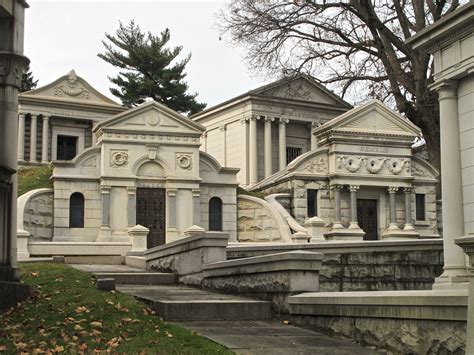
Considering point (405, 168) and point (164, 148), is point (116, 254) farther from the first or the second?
point (405, 168)

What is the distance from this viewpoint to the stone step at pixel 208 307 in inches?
403

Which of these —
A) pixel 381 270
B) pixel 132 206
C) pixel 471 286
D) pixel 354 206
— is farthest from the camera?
pixel 354 206

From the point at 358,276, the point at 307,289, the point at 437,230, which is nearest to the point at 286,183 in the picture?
the point at 437,230

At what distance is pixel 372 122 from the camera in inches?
1201

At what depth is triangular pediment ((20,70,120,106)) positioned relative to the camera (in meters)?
42.2

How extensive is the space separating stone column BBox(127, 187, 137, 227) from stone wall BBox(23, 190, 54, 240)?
2.70 m

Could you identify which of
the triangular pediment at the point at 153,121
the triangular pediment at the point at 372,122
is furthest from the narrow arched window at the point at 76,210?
the triangular pediment at the point at 372,122

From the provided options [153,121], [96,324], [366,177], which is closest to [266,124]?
[366,177]

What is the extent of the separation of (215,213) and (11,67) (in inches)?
689

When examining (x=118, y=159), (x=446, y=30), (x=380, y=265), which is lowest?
(x=380, y=265)

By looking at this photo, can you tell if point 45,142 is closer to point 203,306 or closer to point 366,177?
point 366,177

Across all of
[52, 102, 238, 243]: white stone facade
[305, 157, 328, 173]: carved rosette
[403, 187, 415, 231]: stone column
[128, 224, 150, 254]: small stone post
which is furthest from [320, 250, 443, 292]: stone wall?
[403, 187, 415, 231]: stone column

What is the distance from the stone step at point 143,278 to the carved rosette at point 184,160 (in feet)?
43.3

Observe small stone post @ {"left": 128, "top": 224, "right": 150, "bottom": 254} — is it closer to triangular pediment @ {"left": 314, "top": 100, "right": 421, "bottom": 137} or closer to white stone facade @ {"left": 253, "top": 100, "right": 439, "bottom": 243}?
white stone facade @ {"left": 253, "top": 100, "right": 439, "bottom": 243}
